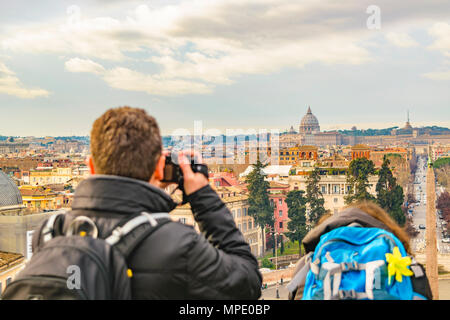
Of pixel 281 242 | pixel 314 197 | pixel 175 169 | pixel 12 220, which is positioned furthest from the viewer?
pixel 314 197

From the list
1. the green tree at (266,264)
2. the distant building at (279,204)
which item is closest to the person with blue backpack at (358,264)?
the green tree at (266,264)

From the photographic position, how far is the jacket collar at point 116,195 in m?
0.74

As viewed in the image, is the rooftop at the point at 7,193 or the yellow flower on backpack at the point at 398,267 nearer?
the yellow flower on backpack at the point at 398,267

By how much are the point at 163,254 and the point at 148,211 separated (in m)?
0.06

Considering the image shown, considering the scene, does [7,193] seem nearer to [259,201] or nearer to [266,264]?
[266,264]

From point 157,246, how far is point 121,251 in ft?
0.14

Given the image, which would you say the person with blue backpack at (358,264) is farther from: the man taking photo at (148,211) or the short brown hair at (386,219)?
the man taking photo at (148,211)

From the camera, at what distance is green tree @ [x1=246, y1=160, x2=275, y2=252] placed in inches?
819

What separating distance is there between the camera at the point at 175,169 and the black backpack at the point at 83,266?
120mm

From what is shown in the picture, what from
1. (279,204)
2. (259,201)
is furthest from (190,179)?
(279,204)

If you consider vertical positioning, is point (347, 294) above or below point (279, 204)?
above

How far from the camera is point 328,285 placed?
0.92 meters

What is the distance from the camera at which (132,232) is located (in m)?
0.72

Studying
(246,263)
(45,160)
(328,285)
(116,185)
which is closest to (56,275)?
(116,185)
